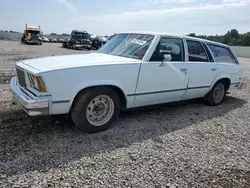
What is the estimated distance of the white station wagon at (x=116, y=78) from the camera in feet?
9.52

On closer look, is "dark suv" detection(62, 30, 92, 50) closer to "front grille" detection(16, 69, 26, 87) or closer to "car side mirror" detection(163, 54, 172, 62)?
"front grille" detection(16, 69, 26, 87)

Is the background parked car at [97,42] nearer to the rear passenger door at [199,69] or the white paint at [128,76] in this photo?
the rear passenger door at [199,69]

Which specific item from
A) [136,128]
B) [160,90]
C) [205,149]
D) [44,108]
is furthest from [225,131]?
[44,108]

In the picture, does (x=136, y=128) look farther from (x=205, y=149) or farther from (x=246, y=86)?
(x=246, y=86)

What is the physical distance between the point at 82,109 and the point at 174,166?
4.96 feet

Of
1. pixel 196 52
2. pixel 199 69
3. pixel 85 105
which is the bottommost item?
pixel 85 105

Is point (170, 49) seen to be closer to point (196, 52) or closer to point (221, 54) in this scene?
point (196, 52)

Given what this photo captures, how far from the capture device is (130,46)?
402 cm

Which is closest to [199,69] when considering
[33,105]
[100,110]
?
[100,110]

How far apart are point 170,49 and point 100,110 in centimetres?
189

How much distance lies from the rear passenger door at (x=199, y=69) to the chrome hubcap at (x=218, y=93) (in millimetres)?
503

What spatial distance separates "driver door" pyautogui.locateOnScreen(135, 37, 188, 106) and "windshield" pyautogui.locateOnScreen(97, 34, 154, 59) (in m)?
0.22

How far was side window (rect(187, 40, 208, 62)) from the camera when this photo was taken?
14.8 ft

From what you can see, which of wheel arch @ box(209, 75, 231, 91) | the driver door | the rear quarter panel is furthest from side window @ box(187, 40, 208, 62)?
the rear quarter panel
